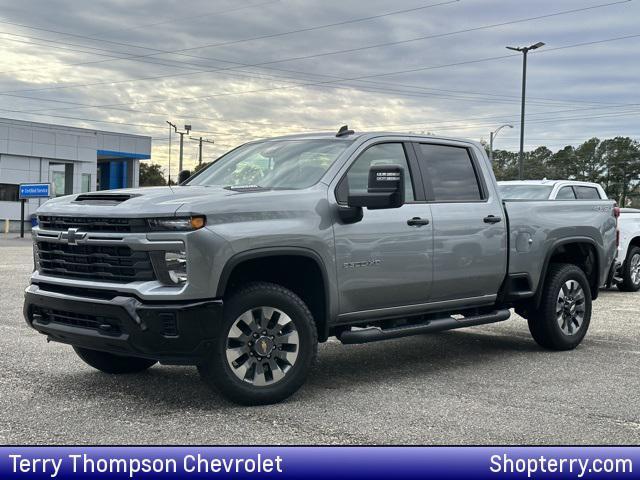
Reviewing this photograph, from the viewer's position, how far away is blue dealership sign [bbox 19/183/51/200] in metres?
39.9

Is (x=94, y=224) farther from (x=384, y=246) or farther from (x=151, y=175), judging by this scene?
(x=151, y=175)

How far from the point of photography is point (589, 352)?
8.02 m

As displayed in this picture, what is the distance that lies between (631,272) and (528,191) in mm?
2716

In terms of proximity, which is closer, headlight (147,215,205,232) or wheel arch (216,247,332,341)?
headlight (147,215,205,232)

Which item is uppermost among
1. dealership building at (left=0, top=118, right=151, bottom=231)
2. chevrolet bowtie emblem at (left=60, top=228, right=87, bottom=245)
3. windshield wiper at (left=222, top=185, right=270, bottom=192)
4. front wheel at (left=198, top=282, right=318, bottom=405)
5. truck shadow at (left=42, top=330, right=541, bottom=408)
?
dealership building at (left=0, top=118, right=151, bottom=231)

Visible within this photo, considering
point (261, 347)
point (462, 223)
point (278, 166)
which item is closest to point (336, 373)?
point (261, 347)

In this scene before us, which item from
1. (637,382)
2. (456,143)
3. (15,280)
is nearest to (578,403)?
(637,382)

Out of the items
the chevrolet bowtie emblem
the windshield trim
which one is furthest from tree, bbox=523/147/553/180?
the chevrolet bowtie emblem

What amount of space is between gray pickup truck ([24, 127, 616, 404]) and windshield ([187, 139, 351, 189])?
0.7 inches

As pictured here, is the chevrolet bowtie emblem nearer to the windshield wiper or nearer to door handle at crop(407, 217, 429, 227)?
the windshield wiper

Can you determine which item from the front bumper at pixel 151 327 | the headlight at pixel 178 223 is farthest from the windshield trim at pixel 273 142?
the front bumper at pixel 151 327

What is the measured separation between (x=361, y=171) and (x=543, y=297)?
8.88 ft

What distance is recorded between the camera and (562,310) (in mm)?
8047

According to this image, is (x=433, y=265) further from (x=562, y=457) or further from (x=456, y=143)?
(x=562, y=457)
